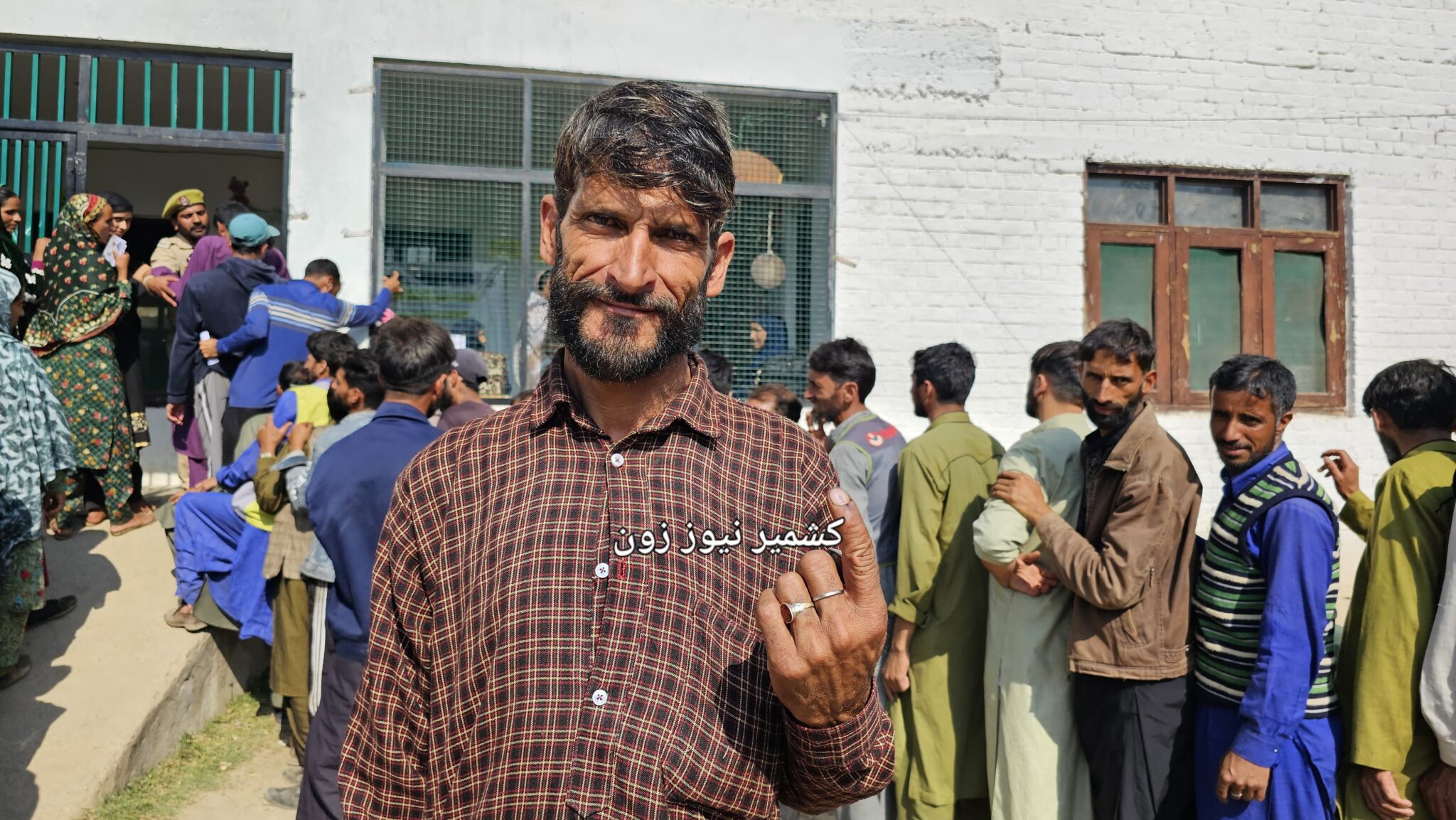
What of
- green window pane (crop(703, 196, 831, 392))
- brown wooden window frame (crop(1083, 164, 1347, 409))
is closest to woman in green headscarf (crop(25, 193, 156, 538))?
green window pane (crop(703, 196, 831, 392))

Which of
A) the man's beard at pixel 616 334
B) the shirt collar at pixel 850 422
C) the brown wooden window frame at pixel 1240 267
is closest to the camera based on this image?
the man's beard at pixel 616 334

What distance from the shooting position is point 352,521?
364 cm

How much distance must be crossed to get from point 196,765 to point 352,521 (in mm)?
2583

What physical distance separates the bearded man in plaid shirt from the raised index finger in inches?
4.6

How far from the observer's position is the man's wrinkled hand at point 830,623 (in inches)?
53.7

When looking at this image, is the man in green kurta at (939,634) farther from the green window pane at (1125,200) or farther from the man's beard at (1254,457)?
the green window pane at (1125,200)

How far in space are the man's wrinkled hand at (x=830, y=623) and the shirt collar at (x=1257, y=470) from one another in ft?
7.62

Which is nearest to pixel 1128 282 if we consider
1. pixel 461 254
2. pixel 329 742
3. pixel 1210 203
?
pixel 1210 203

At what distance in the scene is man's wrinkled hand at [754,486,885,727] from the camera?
1364mm

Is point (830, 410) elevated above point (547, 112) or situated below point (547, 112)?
below

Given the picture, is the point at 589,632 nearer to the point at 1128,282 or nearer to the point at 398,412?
the point at 398,412

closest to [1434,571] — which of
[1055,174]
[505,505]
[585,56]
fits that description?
[505,505]

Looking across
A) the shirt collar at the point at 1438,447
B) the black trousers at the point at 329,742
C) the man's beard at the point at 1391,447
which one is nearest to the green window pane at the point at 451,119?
the black trousers at the point at 329,742

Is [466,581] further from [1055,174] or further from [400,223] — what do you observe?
[1055,174]
